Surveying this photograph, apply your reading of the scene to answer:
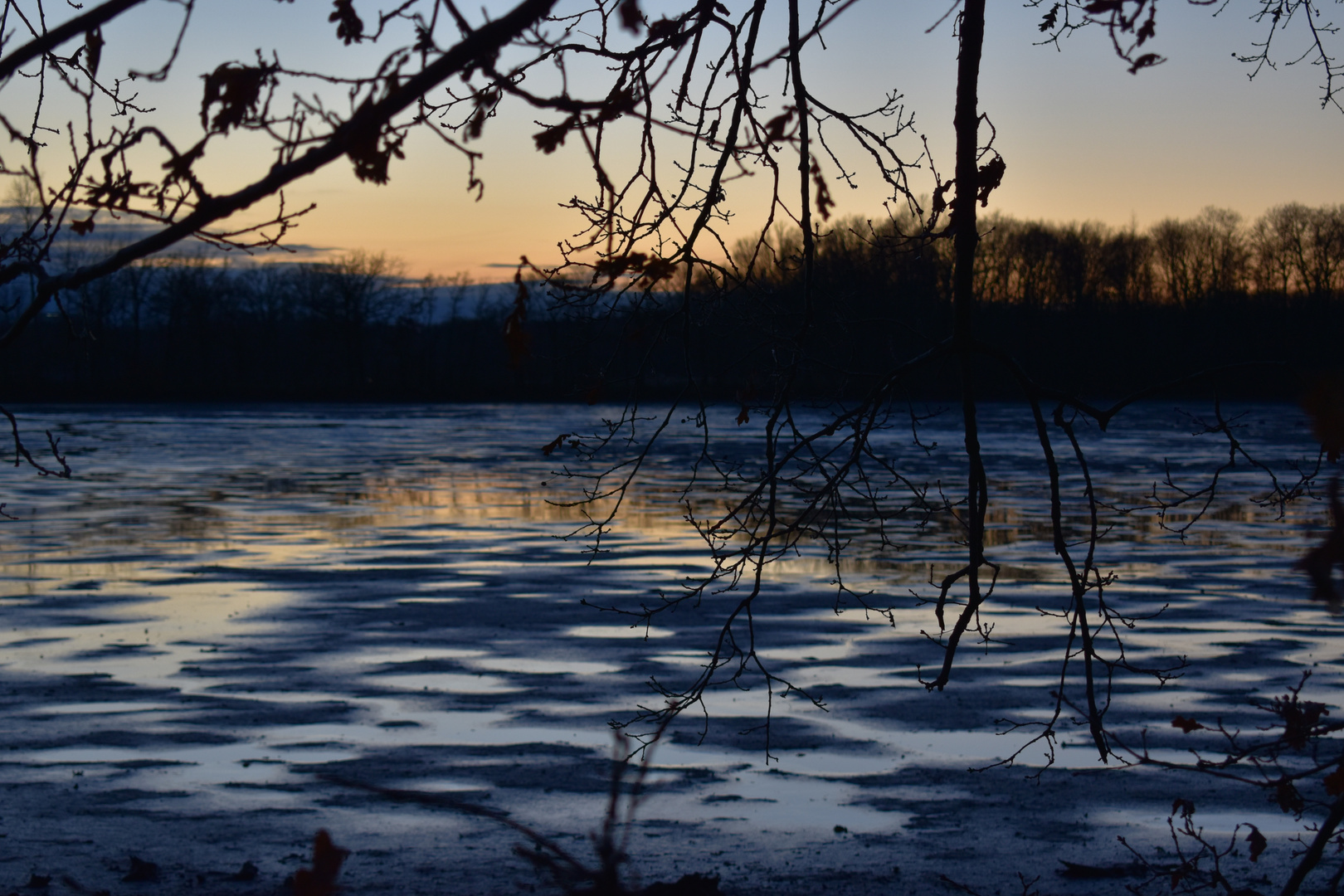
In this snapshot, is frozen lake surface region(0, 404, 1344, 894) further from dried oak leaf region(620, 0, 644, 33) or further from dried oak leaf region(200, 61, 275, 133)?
dried oak leaf region(620, 0, 644, 33)

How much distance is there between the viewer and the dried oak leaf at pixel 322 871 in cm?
127

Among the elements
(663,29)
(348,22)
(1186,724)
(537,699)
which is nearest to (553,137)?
(348,22)

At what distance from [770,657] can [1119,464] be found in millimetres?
22535

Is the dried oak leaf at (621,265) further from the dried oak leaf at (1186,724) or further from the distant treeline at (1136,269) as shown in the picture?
the distant treeline at (1136,269)

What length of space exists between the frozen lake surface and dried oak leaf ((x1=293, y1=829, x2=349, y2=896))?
0.48 meters

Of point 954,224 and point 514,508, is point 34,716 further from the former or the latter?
point 514,508

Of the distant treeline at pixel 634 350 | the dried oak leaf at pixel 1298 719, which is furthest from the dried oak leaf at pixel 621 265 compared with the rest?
the distant treeline at pixel 634 350

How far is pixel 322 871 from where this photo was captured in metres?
1.28

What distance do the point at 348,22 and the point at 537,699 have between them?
23.7ft

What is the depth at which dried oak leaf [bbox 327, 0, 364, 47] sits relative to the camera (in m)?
3.13

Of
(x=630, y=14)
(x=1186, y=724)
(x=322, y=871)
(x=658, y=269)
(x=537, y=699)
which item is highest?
(x=630, y=14)

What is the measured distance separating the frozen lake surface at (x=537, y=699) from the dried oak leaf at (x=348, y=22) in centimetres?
194

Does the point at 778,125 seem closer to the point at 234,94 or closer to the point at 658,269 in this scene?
the point at 658,269

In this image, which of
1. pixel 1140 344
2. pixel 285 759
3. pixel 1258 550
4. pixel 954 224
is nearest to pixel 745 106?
pixel 954 224
